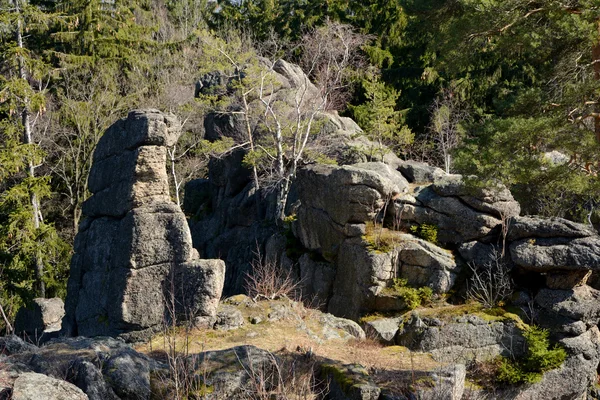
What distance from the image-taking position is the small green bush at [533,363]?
11664 mm

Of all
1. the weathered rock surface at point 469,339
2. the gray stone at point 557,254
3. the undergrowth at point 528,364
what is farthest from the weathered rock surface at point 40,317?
the gray stone at point 557,254

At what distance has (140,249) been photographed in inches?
444

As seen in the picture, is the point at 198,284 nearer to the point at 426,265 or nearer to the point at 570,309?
the point at 426,265

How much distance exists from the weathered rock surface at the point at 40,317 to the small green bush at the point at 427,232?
11.5 meters

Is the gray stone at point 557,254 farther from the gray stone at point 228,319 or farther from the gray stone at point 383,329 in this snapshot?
the gray stone at point 228,319

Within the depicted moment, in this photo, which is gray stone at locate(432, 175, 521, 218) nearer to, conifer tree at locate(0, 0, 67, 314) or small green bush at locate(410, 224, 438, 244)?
small green bush at locate(410, 224, 438, 244)

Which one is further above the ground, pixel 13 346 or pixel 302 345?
pixel 302 345

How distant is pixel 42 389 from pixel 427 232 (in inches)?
398

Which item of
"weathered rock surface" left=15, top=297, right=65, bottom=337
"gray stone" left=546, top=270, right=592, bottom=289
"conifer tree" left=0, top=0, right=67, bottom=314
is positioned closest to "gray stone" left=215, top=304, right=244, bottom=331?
"gray stone" left=546, top=270, right=592, bottom=289

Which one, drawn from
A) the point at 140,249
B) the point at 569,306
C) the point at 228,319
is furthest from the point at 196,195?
the point at 569,306

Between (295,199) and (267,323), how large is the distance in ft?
29.8

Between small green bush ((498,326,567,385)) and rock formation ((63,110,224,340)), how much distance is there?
5.58 meters

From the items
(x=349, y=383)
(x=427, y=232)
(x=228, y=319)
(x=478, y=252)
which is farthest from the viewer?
(x=427, y=232)

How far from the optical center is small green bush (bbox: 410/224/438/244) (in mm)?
14375
